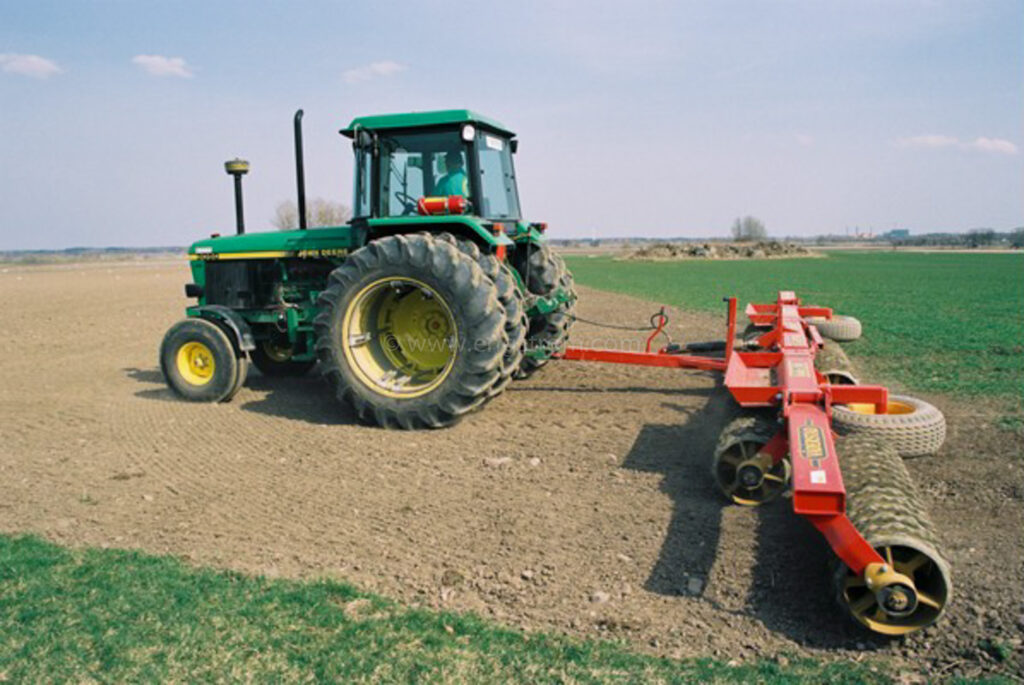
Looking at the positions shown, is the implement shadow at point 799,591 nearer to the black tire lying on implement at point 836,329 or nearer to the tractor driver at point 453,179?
the tractor driver at point 453,179

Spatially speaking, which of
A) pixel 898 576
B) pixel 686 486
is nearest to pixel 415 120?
pixel 686 486

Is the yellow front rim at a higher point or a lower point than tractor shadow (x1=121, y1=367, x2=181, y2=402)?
higher

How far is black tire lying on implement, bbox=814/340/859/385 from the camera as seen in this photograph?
614cm

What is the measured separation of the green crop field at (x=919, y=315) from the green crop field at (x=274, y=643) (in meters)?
6.19

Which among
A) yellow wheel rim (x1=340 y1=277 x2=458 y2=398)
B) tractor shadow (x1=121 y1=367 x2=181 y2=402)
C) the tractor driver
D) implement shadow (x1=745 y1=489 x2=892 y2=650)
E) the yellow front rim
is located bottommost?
implement shadow (x1=745 y1=489 x2=892 y2=650)

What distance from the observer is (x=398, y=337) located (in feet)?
22.9

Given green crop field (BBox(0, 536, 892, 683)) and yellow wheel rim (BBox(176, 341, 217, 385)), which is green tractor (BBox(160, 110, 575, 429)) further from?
green crop field (BBox(0, 536, 892, 683))

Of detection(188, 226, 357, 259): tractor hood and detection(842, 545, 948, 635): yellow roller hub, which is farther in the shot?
detection(188, 226, 357, 259): tractor hood

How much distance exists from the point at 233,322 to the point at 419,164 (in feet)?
8.50

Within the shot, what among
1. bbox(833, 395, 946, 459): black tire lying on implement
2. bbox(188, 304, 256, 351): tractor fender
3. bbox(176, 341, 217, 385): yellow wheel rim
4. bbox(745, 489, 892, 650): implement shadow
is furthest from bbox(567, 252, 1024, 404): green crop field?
bbox(176, 341, 217, 385): yellow wheel rim

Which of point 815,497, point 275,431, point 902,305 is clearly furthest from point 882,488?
point 902,305

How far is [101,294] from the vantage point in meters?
25.6

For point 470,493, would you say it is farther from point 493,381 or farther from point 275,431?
point 275,431

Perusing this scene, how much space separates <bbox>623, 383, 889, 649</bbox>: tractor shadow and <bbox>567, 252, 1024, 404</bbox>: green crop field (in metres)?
4.23
